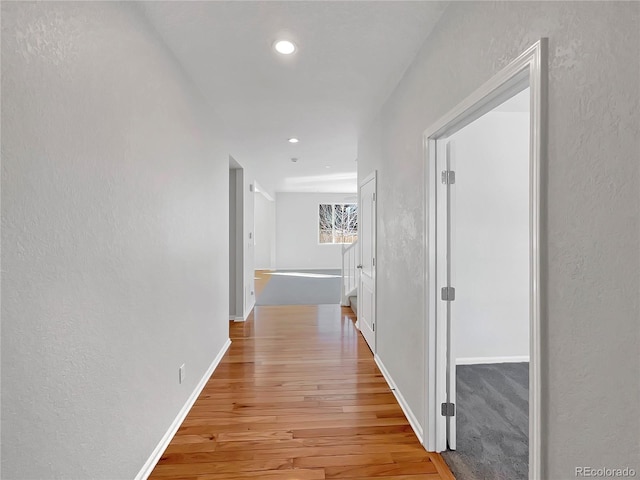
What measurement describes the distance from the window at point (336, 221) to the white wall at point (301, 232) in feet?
0.57

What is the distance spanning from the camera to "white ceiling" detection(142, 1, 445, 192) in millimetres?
1675

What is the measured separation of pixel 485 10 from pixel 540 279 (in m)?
1.12

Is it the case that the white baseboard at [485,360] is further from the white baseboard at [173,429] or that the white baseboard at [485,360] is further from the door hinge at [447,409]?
the white baseboard at [173,429]

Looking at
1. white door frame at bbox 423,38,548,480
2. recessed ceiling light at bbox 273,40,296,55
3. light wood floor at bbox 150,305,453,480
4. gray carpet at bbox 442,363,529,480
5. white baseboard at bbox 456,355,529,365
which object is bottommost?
light wood floor at bbox 150,305,453,480

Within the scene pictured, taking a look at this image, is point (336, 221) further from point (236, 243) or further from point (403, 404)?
point (403, 404)

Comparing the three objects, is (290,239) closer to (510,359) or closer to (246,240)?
(246,240)

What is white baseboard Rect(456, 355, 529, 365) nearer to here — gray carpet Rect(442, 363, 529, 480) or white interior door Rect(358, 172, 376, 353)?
gray carpet Rect(442, 363, 529, 480)

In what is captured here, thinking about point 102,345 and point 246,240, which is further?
point 246,240

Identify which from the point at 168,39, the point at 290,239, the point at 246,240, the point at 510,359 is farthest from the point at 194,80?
the point at 290,239

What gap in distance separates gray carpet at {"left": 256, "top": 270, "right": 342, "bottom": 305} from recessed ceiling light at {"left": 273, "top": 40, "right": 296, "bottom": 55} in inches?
177

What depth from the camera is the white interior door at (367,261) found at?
344 cm

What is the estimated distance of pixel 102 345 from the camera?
4.40 feet

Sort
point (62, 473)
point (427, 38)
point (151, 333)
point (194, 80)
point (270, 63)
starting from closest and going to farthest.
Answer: point (62, 473) → point (151, 333) → point (427, 38) → point (270, 63) → point (194, 80)

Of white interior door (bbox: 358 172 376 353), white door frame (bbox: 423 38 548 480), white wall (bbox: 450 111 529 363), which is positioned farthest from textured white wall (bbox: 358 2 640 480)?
white interior door (bbox: 358 172 376 353)
